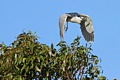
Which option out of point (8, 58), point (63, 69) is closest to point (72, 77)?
point (63, 69)

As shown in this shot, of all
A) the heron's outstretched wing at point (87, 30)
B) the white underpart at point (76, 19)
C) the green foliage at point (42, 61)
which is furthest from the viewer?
the heron's outstretched wing at point (87, 30)

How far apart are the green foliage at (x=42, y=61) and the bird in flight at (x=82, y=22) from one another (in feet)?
1.08

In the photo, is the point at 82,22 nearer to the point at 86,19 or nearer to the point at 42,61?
the point at 86,19

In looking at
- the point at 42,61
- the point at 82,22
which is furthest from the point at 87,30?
the point at 42,61

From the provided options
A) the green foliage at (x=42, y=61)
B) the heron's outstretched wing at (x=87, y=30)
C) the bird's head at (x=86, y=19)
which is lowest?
the green foliage at (x=42, y=61)

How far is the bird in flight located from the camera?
14.2 feet

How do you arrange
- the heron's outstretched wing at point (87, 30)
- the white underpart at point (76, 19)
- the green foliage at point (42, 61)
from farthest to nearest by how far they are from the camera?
1. the heron's outstretched wing at point (87, 30)
2. the white underpart at point (76, 19)
3. the green foliage at point (42, 61)

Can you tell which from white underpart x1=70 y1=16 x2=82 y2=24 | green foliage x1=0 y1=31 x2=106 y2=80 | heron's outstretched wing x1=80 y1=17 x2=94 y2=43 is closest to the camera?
green foliage x1=0 y1=31 x2=106 y2=80

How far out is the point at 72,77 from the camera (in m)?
3.89

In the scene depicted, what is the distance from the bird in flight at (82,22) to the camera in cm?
432

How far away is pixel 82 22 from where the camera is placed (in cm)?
461

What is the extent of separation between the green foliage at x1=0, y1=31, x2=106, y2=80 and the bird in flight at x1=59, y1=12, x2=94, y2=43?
0.33m

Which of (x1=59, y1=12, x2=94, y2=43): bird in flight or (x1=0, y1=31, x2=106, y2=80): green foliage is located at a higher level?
(x1=59, y1=12, x2=94, y2=43): bird in flight

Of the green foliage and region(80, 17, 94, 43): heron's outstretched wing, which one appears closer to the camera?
the green foliage
